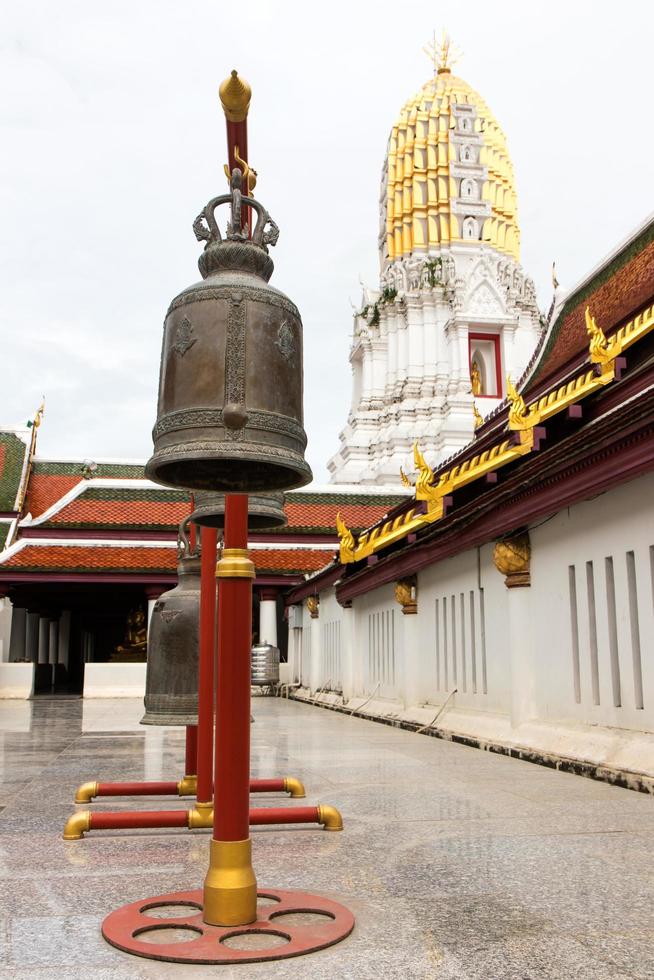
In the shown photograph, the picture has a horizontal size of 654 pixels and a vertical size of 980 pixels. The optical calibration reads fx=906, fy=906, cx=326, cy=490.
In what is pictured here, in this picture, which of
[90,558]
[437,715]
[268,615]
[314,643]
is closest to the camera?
[437,715]

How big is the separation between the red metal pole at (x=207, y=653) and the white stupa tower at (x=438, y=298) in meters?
32.9

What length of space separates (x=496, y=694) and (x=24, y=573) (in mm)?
16898

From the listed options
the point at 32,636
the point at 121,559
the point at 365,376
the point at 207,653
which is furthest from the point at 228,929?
the point at 365,376

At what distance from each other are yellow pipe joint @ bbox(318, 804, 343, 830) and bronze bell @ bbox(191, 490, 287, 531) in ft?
5.49

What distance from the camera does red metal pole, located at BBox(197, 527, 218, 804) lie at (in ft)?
17.4

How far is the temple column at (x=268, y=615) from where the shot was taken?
1008 inches

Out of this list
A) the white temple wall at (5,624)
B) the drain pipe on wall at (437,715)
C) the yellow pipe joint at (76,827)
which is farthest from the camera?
the white temple wall at (5,624)

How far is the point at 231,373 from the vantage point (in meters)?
3.54

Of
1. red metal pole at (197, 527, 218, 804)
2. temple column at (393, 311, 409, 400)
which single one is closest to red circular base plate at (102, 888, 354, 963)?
red metal pole at (197, 527, 218, 804)

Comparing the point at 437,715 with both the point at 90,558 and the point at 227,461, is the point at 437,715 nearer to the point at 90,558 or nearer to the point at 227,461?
the point at 227,461

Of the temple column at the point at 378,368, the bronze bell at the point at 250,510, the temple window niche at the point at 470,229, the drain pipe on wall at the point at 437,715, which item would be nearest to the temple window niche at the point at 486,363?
the temple column at the point at 378,368

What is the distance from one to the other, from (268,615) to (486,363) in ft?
73.3

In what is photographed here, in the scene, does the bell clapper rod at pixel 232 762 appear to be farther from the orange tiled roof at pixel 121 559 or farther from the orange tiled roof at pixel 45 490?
the orange tiled roof at pixel 45 490

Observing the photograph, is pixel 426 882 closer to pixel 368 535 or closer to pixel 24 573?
pixel 368 535
